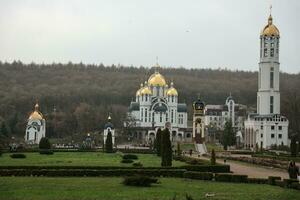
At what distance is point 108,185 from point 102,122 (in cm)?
7406

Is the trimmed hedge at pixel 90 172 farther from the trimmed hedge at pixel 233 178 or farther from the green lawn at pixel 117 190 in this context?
the trimmed hedge at pixel 233 178

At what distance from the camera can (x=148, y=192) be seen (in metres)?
22.3

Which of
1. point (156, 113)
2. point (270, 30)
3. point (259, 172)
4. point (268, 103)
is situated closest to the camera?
point (259, 172)

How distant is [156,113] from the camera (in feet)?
300

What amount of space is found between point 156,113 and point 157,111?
1.15ft

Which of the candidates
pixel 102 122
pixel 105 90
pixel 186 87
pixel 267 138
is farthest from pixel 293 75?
pixel 267 138

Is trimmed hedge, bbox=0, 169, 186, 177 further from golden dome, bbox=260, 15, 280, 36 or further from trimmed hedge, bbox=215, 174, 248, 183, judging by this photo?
golden dome, bbox=260, 15, 280, 36

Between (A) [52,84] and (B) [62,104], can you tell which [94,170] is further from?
(A) [52,84]

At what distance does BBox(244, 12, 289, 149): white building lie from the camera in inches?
2936

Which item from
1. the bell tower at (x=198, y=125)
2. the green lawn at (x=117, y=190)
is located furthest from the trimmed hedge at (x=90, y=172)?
the bell tower at (x=198, y=125)

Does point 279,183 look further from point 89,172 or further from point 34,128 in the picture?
point 34,128

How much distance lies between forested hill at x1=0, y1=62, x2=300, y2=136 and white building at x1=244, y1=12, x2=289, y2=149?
97.8 feet

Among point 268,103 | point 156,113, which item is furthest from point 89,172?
point 156,113

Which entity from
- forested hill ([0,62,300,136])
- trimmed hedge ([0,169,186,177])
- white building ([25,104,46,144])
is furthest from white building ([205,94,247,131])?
trimmed hedge ([0,169,186,177])
